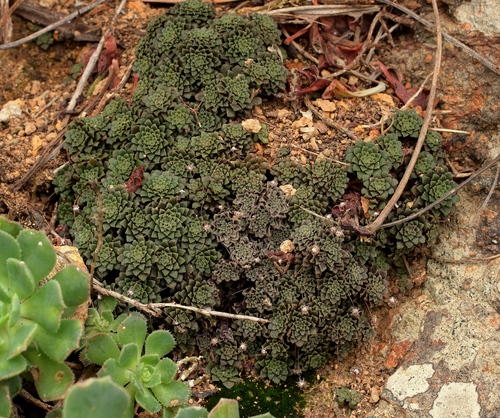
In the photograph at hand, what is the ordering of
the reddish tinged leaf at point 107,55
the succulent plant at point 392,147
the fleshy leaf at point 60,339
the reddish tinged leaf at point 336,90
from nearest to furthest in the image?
the fleshy leaf at point 60,339 < the succulent plant at point 392,147 < the reddish tinged leaf at point 336,90 < the reddish tinged leaf at point 107,55

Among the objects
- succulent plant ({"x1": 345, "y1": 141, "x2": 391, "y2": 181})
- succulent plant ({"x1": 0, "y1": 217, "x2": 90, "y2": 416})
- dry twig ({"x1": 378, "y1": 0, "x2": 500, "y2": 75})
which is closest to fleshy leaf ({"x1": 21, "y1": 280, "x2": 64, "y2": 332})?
succulent plant ({"x1": 0, "y1": 217, "x2": 90, "y2": 416})

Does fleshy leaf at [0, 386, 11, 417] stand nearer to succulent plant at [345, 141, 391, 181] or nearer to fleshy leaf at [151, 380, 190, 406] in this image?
fleshy leaf at [151, 380, 190, 406]

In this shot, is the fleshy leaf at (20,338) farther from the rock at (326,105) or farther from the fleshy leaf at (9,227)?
the rock at (326,105)

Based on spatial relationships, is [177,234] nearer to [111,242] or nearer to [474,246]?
[111,242]

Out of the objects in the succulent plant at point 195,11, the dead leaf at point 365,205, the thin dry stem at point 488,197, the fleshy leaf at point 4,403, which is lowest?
the thin dry stem at point 488,197

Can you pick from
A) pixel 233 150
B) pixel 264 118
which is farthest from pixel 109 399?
pixel 264 118

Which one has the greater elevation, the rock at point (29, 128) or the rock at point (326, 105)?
the rock at point (29, 128)

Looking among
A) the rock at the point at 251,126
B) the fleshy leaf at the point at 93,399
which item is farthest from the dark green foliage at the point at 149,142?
the fleshy leaf at the point at 93,399

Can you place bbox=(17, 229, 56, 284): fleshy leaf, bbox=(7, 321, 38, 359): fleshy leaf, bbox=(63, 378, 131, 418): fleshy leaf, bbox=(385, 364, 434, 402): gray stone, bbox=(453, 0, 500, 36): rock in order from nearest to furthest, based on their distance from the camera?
1. bbox=(63, 378, 131, 418): fleshy leaf
2. bbox=(7, 321, 38, 359): fleshy leaf
3. bbox=(17, 229, 56, 284): fleshy leaf
4. bbox=(385, 364, 434, 402): gray stone
5. bbox=(453, 0, 500, 36): rock
